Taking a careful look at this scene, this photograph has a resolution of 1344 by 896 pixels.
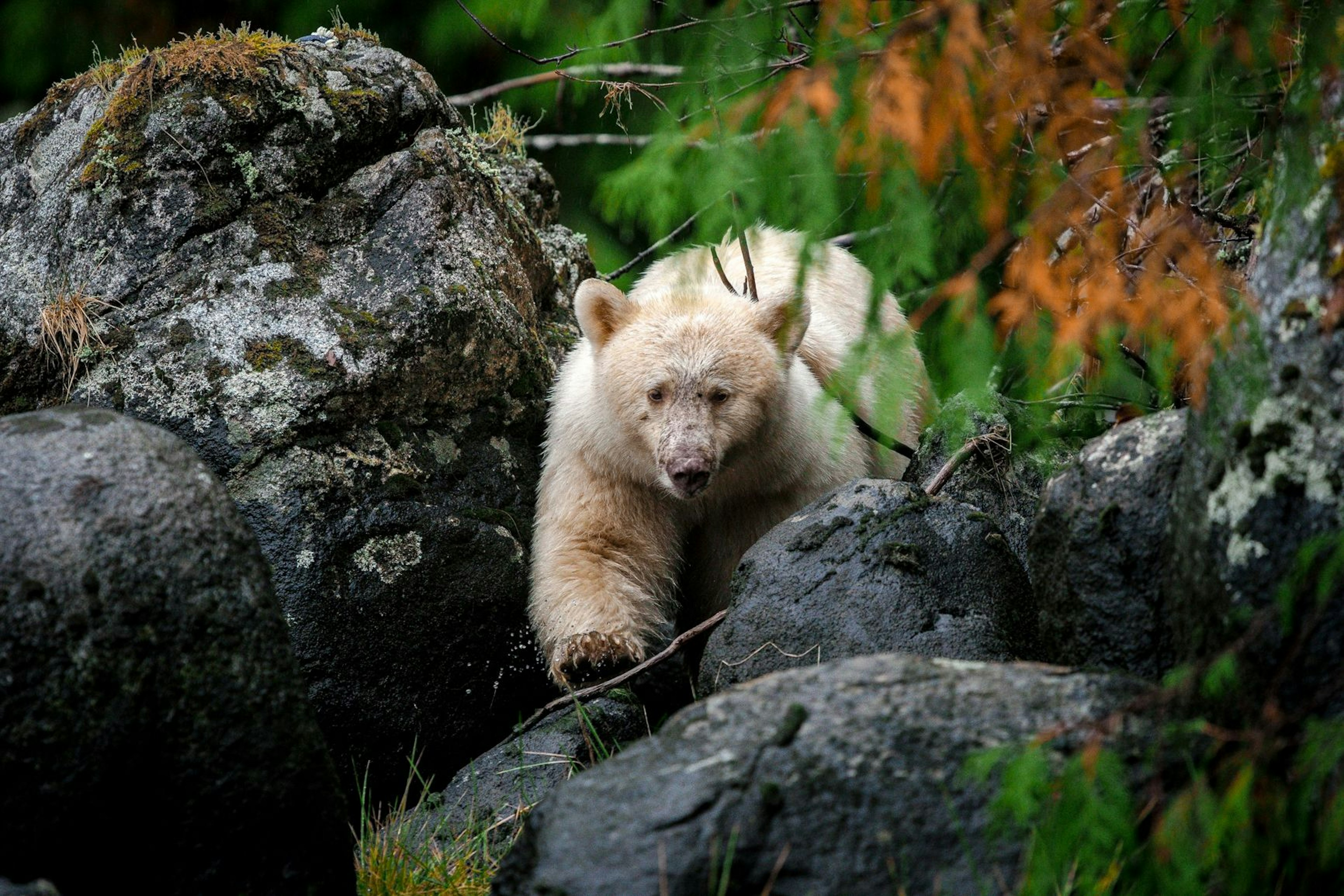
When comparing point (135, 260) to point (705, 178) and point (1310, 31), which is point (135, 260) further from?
point (1310, 31)

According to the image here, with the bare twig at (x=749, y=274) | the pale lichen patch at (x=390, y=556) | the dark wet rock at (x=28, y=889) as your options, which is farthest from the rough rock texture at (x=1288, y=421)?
the pale lichen patch at (x=390, y=556)

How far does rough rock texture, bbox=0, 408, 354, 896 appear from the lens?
2525mm

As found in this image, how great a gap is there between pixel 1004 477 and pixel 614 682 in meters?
1.71

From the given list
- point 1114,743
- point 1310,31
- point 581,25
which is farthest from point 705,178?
point 1114,743

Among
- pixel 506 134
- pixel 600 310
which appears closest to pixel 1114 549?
pixel 600 310

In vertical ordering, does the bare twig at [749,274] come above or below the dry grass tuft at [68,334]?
below

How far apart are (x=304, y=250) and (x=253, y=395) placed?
0.68 m

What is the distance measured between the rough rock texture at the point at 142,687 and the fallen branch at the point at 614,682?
1572mm

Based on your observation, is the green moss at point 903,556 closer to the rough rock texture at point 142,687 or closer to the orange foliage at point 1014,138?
the orange foliage at point 1014,138

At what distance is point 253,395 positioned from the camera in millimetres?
4422

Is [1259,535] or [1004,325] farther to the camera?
[1004,325]

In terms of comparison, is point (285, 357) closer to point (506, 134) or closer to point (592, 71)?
point (592, 71)

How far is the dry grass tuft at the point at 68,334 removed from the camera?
4.42 m

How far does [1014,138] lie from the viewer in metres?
3.31
